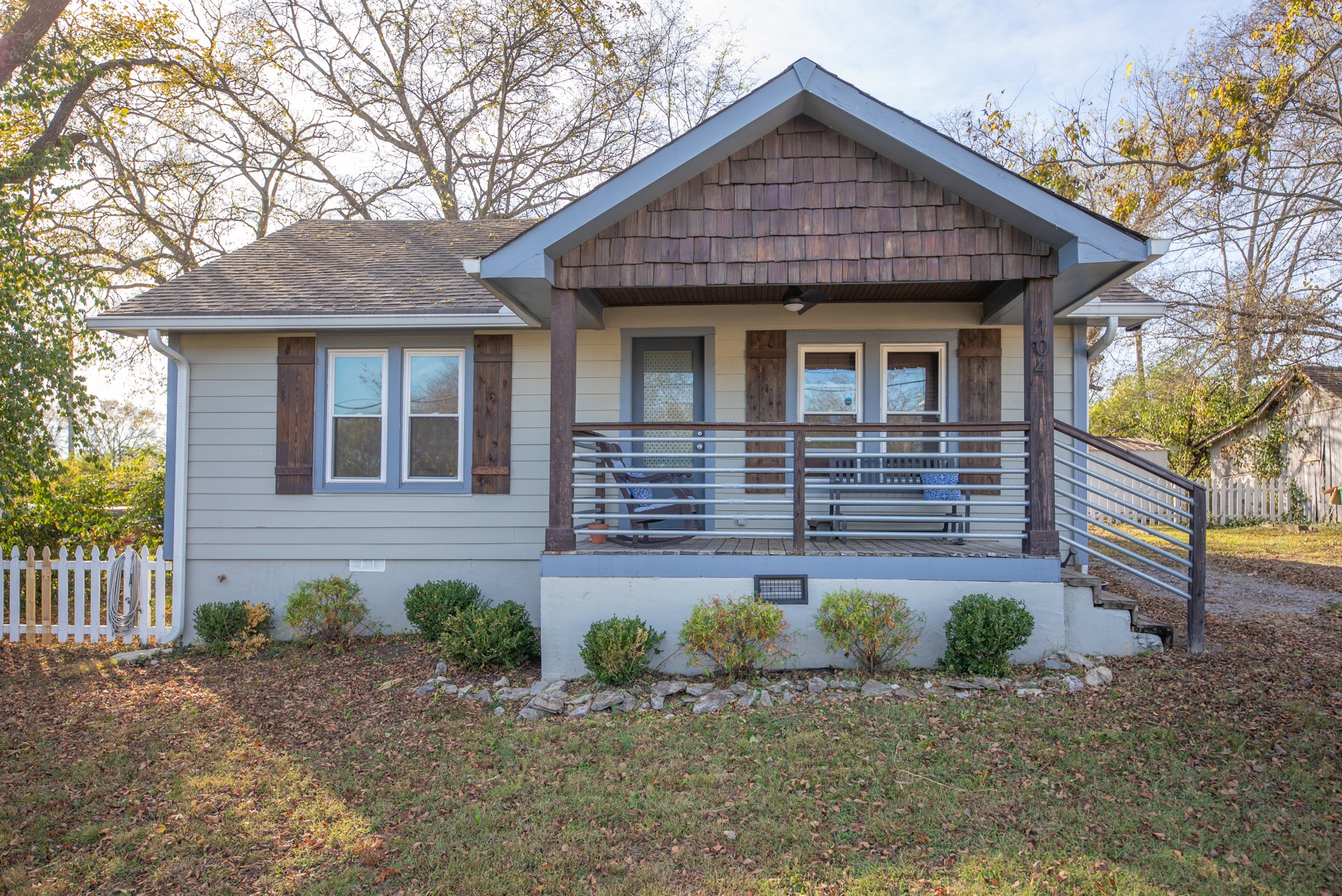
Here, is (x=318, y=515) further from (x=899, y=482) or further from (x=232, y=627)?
(x=899, y=482)

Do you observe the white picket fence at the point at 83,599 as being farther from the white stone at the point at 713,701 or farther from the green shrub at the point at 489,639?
the white stone at the point at 713,701

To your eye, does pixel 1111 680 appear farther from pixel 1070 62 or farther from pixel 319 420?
pixel 1070 62

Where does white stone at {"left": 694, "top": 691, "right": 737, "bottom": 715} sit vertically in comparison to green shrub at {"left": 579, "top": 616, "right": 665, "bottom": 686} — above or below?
below

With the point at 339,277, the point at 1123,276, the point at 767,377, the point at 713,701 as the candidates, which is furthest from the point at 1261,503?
the point at 339,277

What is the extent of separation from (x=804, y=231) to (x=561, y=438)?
239cm

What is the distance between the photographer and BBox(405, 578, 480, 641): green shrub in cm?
700

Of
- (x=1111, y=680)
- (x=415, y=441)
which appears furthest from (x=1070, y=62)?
(x=415, y=441)

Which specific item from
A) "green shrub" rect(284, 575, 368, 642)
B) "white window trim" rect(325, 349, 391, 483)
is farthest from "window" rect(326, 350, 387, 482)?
"green shrub" rect(284, 575, 368, 642)

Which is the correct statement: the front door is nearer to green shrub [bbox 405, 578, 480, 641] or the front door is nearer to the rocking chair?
the rocking chair

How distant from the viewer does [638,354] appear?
7.91 metres

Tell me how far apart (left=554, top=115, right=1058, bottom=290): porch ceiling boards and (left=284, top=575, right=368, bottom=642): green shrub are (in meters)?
3.69

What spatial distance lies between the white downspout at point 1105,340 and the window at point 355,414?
691cm

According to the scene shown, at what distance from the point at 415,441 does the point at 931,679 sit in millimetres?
5229

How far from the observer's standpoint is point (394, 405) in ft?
25.5
